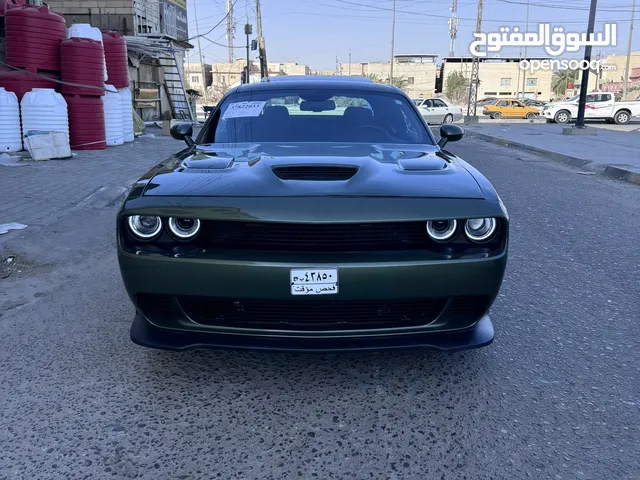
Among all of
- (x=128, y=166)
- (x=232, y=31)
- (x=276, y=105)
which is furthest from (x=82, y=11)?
(x=232, y=31)

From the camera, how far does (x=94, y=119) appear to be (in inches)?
427

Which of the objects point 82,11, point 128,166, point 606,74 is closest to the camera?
point 128,166

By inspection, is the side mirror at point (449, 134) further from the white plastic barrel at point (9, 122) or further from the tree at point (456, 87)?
the tree at point (456, 87)

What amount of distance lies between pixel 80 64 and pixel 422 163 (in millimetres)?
9309

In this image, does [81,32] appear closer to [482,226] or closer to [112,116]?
[112,116]

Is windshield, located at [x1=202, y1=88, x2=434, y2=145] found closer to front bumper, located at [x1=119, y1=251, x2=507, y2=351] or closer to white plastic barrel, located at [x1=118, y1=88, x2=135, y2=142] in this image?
front bumper, located at [x1=119, y1=251, x2=507, y2=351]

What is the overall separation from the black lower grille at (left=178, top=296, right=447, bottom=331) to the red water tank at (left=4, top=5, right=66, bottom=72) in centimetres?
948

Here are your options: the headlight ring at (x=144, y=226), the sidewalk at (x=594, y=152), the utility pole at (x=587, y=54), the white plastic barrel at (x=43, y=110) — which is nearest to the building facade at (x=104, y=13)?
the white plastic barrel at (x=43, y=110)

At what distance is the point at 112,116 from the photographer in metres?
11.8

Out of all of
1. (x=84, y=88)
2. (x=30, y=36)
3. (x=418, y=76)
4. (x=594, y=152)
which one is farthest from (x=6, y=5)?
(x=418, y=76)

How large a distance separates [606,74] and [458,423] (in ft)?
334

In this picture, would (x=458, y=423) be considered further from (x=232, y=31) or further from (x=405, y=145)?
(x=232, y=31)

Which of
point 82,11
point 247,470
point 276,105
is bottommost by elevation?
point 247,470

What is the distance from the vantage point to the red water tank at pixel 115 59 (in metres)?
12.1
